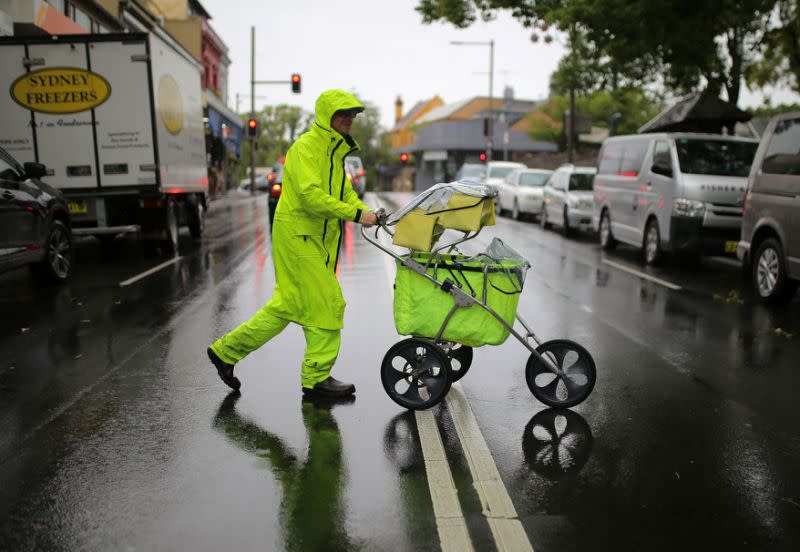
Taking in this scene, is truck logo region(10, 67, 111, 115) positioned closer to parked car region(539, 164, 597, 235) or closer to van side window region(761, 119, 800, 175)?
van side window region(761, 119, 800, 175)

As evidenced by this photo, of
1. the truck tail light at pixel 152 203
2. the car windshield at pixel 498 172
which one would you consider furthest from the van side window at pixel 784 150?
the car windshield at pixel 498 172

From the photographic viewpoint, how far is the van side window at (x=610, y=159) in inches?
606

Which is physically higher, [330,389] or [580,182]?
[580,182]

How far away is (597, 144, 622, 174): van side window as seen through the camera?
15.4 m

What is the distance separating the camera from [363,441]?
4.73m

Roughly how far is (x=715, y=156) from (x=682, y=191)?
107 centimetres

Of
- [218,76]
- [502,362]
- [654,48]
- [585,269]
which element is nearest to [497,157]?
[218,76]

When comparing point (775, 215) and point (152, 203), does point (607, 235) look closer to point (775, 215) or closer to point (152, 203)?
point (775, 215)

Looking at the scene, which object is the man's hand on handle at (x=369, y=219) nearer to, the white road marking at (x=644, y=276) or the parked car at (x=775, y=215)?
the parked car at (x=775, y=215)

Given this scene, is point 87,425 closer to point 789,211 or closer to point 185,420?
point 185,420

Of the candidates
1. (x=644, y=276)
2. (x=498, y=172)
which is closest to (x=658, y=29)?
(x=644, y=276)

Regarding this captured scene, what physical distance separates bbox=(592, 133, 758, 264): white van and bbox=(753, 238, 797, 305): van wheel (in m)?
2.28

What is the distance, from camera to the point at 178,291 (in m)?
10.2

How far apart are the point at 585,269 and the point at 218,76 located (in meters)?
43.9
